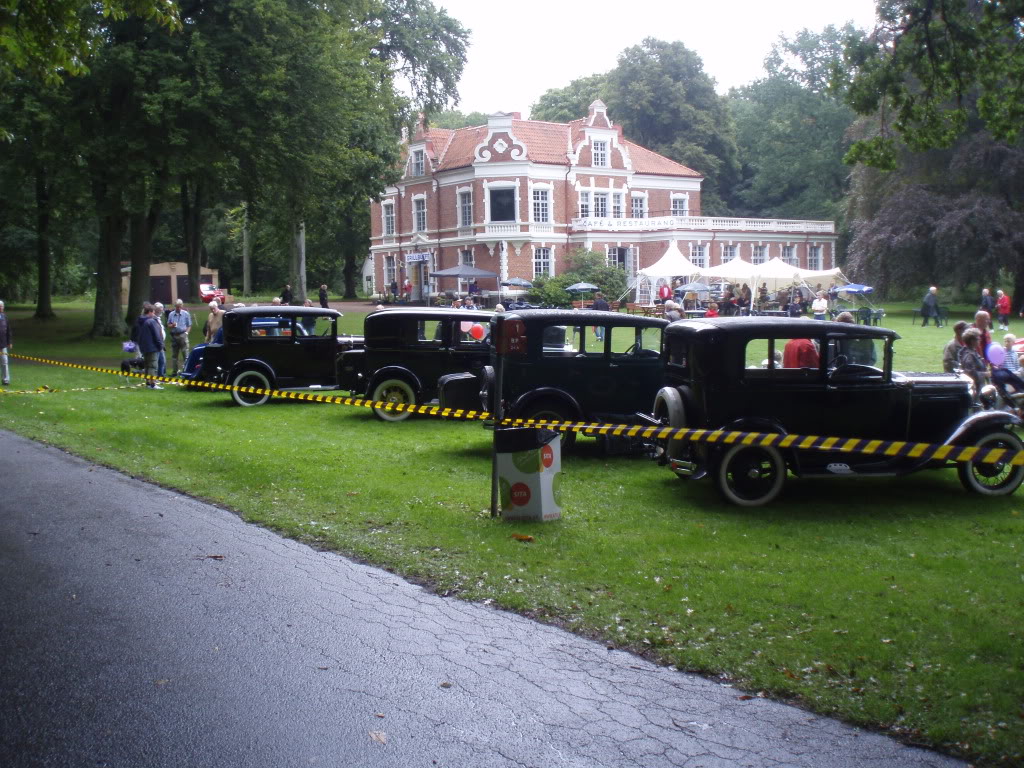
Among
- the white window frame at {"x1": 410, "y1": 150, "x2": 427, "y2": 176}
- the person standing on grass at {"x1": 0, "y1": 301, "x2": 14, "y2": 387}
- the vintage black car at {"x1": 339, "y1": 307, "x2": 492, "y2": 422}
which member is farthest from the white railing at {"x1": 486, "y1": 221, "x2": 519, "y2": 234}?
the vintage black car at {"x1": 339, "y1": 307, "x2": 492, "y2": 422}

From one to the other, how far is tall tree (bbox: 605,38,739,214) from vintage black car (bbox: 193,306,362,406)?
62937 mm

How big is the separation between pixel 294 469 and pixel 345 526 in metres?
2.99

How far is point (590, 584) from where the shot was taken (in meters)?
7.77

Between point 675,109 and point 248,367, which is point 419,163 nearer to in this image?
point 675,109

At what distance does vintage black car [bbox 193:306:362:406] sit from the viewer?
1881 centimetres

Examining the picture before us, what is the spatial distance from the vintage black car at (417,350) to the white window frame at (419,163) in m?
51.1

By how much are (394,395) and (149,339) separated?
317 inches

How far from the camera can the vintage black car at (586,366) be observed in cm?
1316

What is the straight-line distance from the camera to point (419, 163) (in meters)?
66.8

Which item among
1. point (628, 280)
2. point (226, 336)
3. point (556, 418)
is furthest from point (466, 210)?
point (556, 418)

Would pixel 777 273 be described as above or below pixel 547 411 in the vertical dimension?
above

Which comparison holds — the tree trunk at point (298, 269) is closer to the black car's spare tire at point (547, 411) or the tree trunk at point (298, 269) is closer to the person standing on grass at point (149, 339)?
the person standing on grass at point (149, 339)

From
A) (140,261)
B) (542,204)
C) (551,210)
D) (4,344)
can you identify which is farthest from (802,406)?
(542,204)

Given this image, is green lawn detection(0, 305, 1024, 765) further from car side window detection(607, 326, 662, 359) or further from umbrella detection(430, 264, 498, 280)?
umbrella detection(430, 264, 498, 280)
